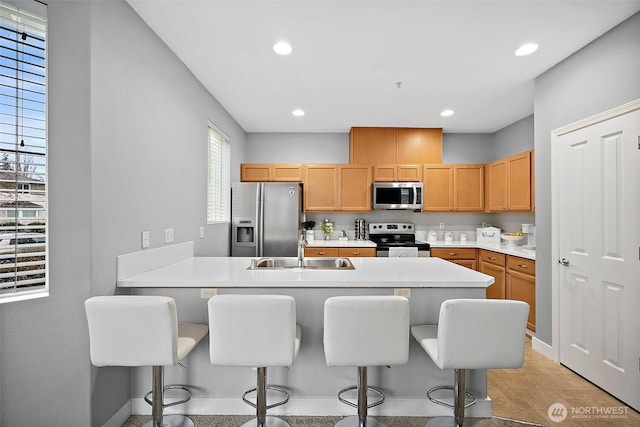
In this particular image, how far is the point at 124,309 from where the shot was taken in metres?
1.66

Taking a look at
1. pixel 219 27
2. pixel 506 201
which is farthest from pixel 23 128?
pixel 506 201

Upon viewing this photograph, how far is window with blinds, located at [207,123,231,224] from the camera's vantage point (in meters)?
3.85

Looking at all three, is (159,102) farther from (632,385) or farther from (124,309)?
(632,385)

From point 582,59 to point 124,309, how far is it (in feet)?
11.3

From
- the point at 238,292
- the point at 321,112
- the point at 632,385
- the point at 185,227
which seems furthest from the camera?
the point at 321,112

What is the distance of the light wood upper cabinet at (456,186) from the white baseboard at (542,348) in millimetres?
2186

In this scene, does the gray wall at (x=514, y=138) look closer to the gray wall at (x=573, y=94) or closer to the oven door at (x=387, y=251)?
the gray wall at (x=573, y=94)

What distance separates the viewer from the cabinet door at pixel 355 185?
16.4 ft

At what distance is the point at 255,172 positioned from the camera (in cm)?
508

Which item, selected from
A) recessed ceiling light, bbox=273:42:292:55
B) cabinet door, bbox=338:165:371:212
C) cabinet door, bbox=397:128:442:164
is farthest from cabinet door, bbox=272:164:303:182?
recessed ceiling light, bbox=273:42:292:55

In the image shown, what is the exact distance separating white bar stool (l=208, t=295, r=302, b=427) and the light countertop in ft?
1.05

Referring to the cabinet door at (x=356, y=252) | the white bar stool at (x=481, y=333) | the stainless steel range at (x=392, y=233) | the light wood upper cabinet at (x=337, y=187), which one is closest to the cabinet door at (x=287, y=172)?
the light wood upper cabinet at (x=337, y=187)

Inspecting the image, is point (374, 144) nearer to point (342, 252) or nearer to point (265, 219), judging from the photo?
point (342, 252)

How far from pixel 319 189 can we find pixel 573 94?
308 cm
